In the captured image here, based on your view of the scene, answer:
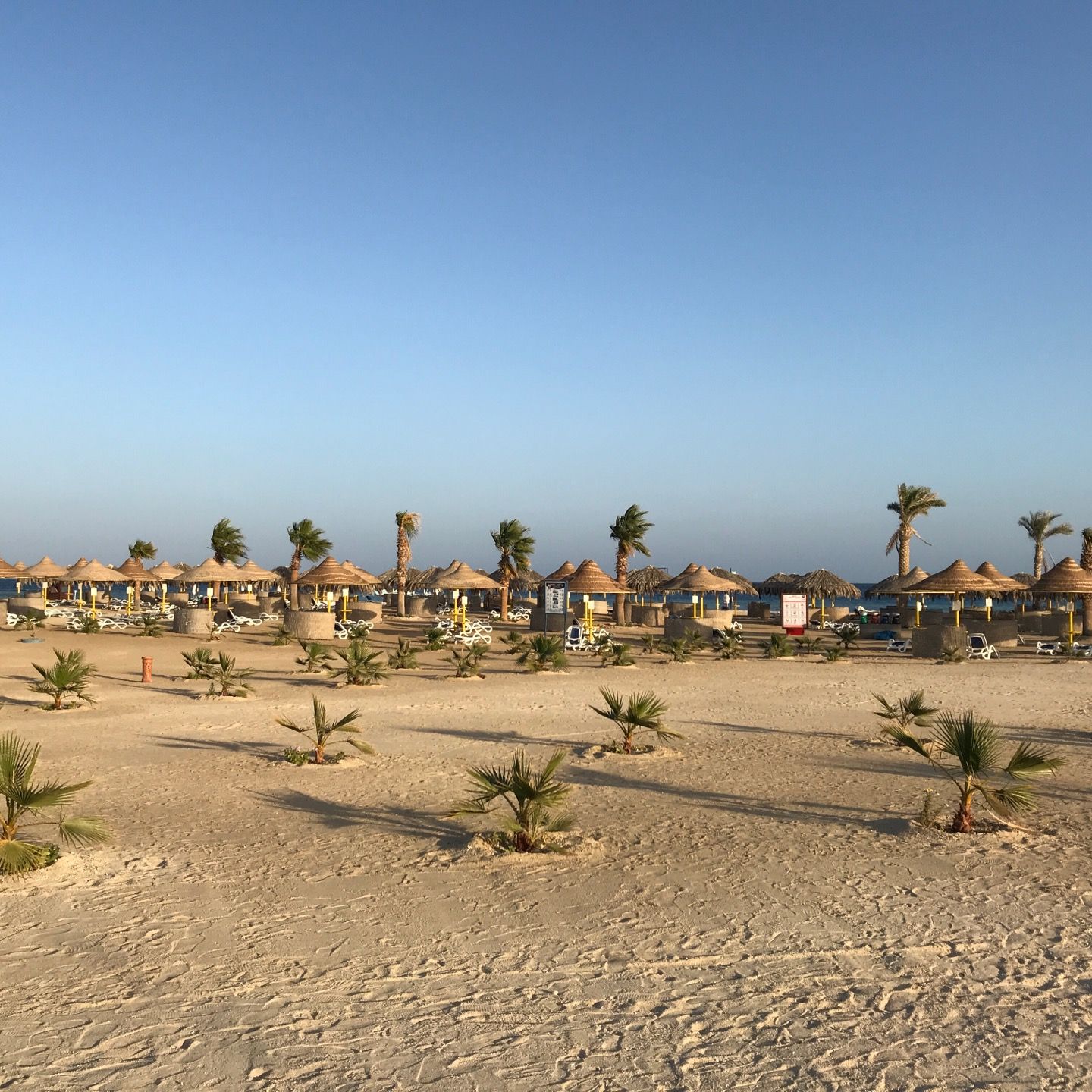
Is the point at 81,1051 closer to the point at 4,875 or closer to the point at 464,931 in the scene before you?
the point at 464,931

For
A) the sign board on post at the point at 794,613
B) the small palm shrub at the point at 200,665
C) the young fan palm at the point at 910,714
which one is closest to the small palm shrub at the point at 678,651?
the sign board on post at the point at 794,613

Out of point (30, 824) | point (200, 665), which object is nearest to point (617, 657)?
point (200, 665)

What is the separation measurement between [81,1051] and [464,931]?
2.25 meters

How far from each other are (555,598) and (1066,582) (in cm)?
1511

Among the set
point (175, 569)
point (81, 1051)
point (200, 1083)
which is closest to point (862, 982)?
point (200, 1083)

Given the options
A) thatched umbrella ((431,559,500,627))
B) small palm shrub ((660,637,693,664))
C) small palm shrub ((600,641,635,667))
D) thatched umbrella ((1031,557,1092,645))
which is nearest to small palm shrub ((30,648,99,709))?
small palm shrub ((600,641,635,667))

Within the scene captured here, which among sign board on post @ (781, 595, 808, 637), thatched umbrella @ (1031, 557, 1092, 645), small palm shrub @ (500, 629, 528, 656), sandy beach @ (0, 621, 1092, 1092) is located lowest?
sandy beach @ (0, 621, 1092, 1092)

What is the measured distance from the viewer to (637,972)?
5309 mm

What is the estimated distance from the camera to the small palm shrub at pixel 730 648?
2322cm

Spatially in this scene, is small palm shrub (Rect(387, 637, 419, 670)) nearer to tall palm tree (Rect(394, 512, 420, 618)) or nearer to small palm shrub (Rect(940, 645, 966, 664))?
small palm shrub (Rect(940, 645, 966, 664))

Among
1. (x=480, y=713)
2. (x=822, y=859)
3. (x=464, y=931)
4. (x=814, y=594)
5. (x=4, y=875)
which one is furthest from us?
(x=814, y=594)

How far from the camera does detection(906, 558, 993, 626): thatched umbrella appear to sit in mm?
27906

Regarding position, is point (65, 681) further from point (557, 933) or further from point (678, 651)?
point (678, 651)

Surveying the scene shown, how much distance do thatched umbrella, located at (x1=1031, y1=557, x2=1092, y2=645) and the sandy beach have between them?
19.1m
